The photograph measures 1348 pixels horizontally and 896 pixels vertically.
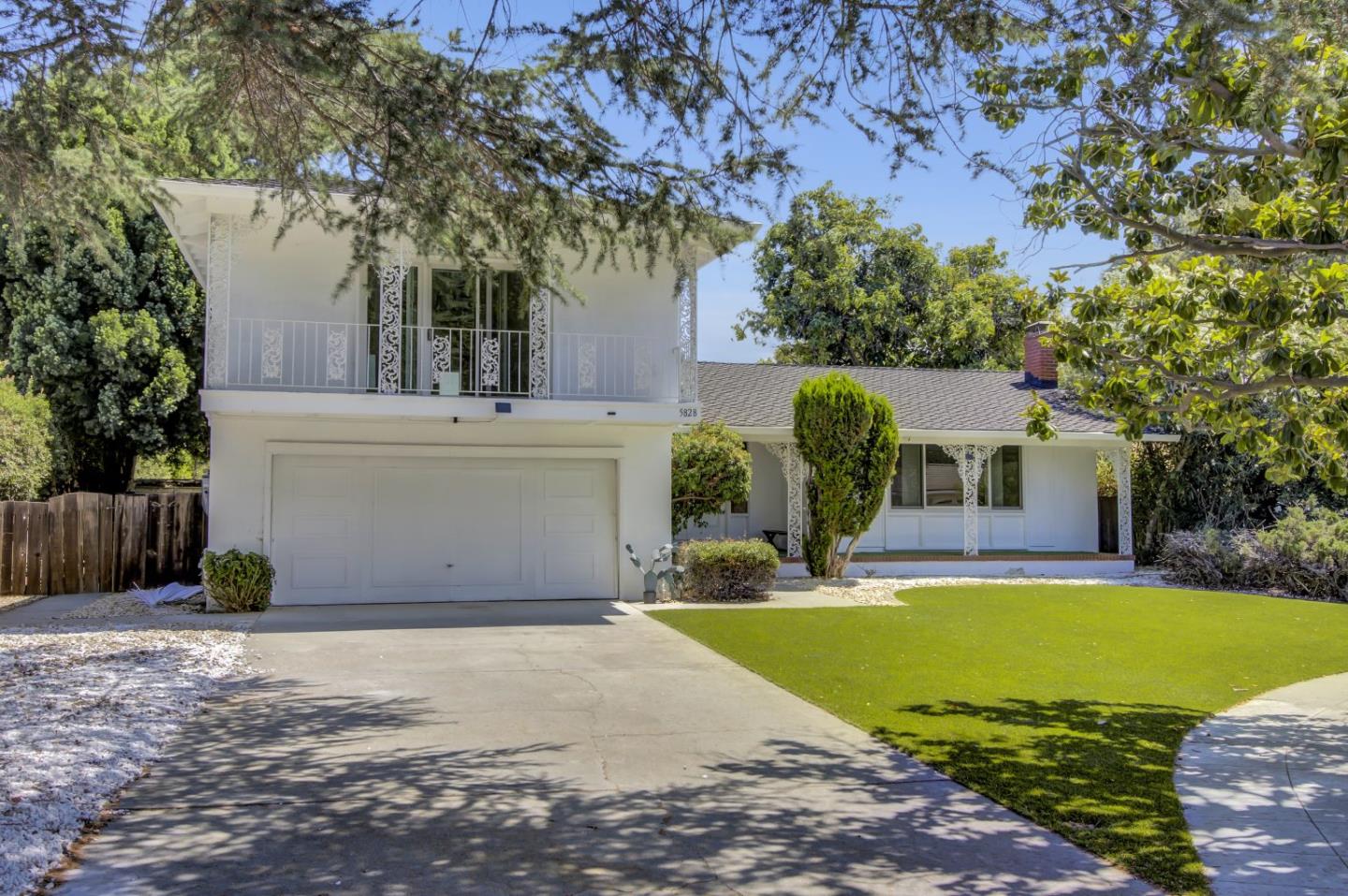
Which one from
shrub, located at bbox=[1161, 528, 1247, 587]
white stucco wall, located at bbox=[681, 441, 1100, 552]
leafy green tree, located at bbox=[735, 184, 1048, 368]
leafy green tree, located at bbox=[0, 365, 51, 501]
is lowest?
shrub, located at bbox=[1161, 528, 1247, 587]

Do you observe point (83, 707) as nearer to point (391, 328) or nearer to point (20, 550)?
point (391, 328)

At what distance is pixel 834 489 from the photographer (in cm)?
1761

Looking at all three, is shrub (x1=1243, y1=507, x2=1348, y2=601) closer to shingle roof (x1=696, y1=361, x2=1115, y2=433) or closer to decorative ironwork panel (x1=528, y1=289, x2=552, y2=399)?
shingle roof (x1=696, y1=361, x2=1115, y2=433)

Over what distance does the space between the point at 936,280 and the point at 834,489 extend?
1774 cm

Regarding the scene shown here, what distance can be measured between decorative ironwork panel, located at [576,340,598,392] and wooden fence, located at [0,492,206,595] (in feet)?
23.5

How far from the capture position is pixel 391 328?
47.0ft

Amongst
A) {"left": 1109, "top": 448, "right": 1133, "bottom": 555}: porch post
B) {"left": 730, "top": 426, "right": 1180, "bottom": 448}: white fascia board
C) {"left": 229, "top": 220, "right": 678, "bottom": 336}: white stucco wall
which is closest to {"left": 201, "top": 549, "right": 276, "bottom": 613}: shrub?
{"left": 229, "top": 220, "right": 678, "bottom": 336}: white stucco wall

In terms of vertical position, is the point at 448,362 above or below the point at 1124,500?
above

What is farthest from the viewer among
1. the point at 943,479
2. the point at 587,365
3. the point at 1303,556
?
the point at 943,479

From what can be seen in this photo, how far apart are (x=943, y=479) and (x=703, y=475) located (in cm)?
775

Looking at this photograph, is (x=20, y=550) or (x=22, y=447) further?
(x=22, y=447)

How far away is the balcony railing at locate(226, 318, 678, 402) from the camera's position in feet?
46.7

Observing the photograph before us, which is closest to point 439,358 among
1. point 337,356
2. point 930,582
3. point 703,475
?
point 337,356

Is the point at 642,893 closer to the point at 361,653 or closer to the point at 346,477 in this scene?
the point at 361,653
